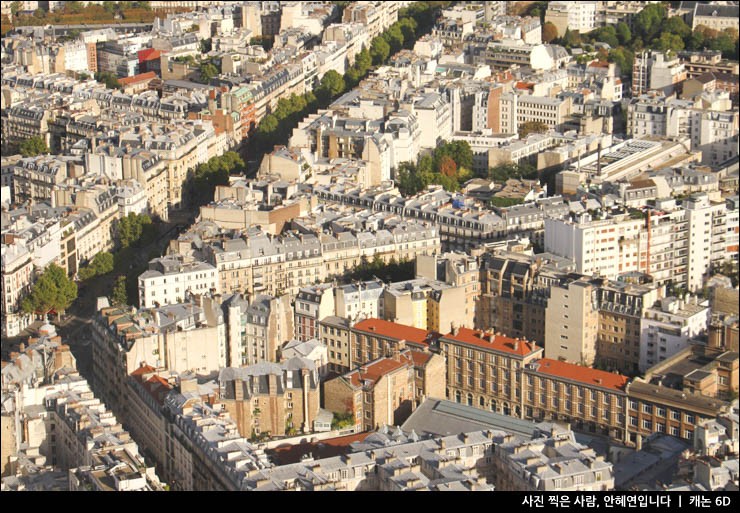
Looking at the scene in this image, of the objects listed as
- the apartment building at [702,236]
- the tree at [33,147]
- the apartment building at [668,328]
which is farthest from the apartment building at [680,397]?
the tree at [33,147]

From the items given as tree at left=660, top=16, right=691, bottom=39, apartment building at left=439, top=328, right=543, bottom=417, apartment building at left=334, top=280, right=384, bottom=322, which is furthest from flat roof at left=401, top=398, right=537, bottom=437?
tree at left=660, top=16, right=691, bottom=39

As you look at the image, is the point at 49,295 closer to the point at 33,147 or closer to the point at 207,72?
the point at 33,147

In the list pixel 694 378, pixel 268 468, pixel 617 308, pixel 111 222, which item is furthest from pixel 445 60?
pixel 268 468

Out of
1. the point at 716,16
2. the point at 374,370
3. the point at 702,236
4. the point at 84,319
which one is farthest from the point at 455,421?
the point at 716,16

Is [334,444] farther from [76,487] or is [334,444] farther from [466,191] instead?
[466,191]

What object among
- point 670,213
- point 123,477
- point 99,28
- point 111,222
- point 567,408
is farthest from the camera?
point 99,28

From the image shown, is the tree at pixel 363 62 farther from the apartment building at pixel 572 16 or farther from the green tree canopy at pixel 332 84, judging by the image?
the apartment building at pixel 572 16

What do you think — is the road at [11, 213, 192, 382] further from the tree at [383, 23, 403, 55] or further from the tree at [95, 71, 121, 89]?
the tree at [383, 23, 403, 55]
